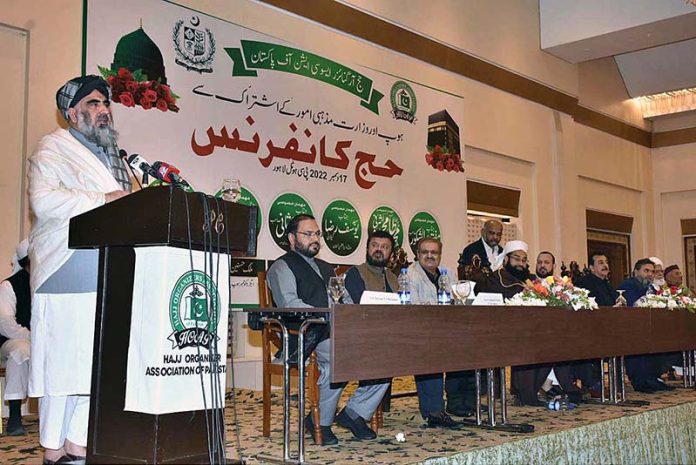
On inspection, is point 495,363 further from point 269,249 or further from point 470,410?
point 269,249

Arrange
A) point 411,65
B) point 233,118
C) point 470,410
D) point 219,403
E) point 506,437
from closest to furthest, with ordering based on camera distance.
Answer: point 219,403
point 506,437
point 470,410
point 233,118
point 411,65

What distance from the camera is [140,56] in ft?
17.2

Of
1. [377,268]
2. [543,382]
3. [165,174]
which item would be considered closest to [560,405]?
[543,382]

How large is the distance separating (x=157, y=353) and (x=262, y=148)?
4189 mm

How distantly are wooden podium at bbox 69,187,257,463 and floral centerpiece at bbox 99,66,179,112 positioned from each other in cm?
305

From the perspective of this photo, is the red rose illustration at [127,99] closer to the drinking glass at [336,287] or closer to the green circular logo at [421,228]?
the drinking glass at [336,287]

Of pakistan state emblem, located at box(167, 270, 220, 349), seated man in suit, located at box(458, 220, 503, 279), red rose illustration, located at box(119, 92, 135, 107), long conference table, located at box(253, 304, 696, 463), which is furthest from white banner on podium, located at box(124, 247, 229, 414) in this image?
seated man in suit, located at box(458, 220, 503, 279)

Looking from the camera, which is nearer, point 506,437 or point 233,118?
point 506,437

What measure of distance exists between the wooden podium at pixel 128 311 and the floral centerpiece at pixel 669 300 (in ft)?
12.7

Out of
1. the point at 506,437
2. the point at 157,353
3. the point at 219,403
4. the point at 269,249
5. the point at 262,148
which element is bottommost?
the point at 506,437

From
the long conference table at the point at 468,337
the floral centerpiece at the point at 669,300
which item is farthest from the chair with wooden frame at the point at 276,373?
the floral centerpiece at the point at 669,300

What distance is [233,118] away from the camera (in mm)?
5906

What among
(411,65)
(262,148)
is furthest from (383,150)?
(262,148)

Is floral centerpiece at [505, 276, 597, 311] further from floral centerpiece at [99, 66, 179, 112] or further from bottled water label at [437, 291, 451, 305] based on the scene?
floral centerpiece at [99, 66, 179, 112]
